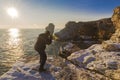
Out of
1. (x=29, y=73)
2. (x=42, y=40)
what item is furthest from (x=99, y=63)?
(x=29, y=73)

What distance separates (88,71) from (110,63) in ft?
6.67

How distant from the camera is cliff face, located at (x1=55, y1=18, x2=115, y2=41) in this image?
263 feet

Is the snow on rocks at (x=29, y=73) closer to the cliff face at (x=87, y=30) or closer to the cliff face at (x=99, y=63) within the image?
the cliff face at (x=99, y=63)

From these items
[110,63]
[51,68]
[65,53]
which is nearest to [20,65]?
[51,68]

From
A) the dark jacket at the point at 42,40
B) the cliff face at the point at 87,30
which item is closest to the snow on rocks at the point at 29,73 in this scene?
the dark jacket at the point at 42,40

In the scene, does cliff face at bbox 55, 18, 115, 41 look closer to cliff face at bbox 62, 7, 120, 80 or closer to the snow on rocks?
cliff face at bbox 62, 7, 120, 80

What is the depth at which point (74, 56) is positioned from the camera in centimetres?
2034

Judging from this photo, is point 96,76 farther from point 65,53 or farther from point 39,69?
point 65,53

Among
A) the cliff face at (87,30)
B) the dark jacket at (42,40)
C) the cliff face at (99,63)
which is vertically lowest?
the cliff face at (99,63)

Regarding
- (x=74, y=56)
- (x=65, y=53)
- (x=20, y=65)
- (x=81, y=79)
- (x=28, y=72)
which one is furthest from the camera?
(x=65, y=53)

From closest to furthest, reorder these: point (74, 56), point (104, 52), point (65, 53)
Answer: point (104, 52) < point (74, 56) < point (65, 53)

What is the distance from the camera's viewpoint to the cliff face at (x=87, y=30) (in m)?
80.1

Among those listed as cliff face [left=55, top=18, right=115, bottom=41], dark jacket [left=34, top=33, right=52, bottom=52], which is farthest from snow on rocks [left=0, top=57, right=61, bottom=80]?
cliff face [left=55, top=18, right=115, bottom=41]

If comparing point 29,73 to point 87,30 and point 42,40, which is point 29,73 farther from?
point 87,30
